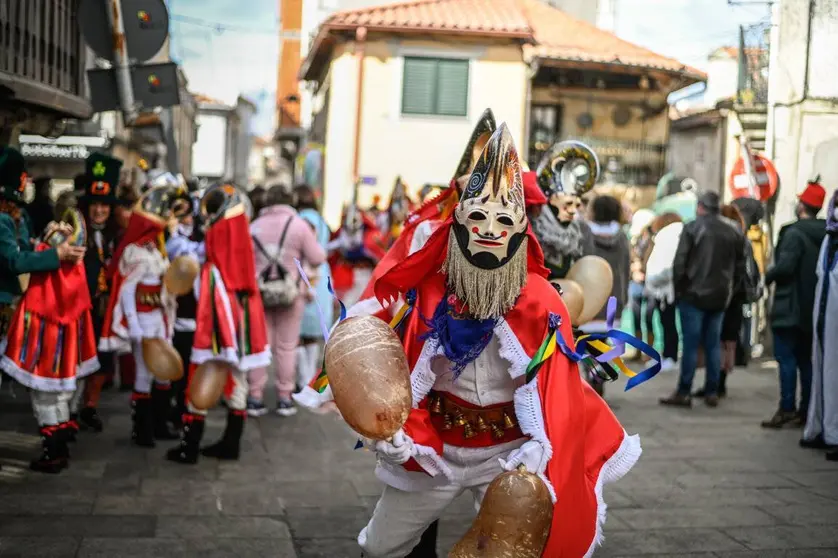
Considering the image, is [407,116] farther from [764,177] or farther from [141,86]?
[141,86]

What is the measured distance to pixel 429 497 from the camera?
168 inches

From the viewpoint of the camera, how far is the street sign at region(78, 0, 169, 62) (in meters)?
8.17

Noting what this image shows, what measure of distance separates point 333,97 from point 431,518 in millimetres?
20673

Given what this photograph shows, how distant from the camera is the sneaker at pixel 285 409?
9.33 meters

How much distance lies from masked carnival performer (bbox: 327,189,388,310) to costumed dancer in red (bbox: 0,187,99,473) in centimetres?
555

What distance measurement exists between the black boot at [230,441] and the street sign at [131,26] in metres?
2.98

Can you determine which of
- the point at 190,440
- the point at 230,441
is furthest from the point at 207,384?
the point at 230,441

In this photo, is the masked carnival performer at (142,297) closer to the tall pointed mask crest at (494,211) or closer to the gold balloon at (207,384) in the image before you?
the gold balloon at (207,384)

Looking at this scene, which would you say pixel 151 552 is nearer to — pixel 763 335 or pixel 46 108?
pixel 46 108

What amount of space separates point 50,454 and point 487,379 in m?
3.71

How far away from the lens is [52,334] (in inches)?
263

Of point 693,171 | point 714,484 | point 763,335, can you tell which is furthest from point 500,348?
point 693,171

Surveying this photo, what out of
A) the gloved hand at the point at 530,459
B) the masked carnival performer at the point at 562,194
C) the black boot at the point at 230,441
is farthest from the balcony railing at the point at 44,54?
the gloved hand at the point at 530,459

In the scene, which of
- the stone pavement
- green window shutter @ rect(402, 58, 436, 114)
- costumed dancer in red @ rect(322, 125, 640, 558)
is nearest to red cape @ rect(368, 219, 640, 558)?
costumed dancer in red @ rect(322, 125, 640, 558)
